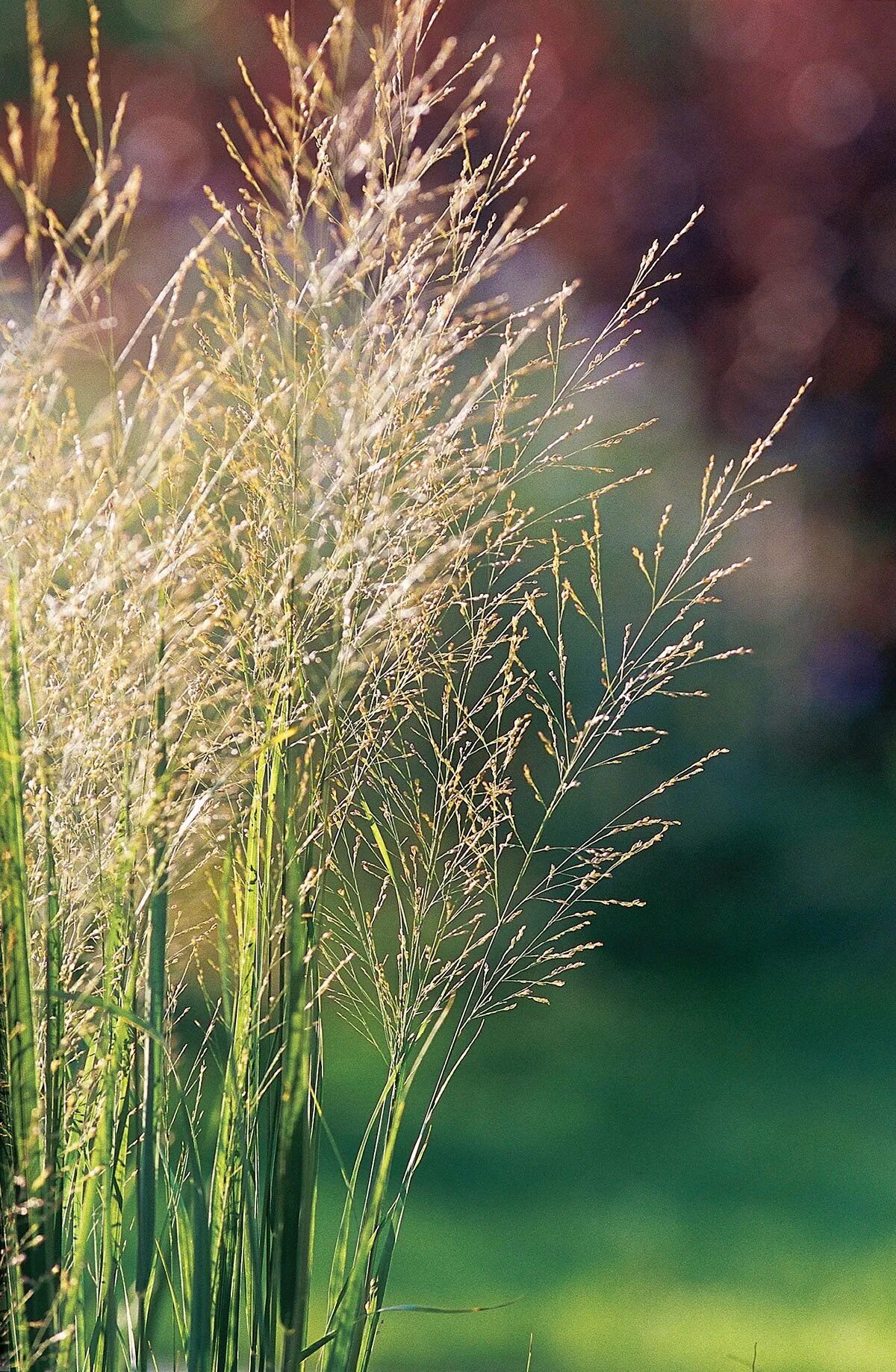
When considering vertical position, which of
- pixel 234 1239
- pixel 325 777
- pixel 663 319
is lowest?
pixel 234 1239

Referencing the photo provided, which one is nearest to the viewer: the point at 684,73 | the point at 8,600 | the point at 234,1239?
the point at 8,600

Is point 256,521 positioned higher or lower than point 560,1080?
higher

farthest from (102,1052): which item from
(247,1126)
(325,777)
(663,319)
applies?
(663,319)

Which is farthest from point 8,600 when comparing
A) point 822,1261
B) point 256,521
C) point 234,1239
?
point 822,1261

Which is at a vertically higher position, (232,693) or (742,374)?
(742,374)

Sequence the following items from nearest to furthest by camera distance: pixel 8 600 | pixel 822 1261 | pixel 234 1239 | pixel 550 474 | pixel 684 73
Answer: pixel 8 600 < pixel 234 1239 < pixel 822 1261 < pixel 550 474 < pixel 684 73

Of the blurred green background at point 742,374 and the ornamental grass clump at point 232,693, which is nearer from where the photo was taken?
the ornamental grass clump at point 232,693

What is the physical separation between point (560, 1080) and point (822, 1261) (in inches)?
35.1

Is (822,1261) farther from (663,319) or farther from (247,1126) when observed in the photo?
(663,319)

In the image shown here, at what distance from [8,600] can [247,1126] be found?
14.7 inches

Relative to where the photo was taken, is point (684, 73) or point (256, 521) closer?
point (256, 521)

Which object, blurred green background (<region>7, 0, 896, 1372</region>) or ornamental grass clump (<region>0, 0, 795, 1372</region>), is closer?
ornamental grass clump (<region>0, 0, 795, 1372</region>)

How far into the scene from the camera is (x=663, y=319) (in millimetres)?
4215

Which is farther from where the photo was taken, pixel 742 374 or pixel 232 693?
pixel 742 374
